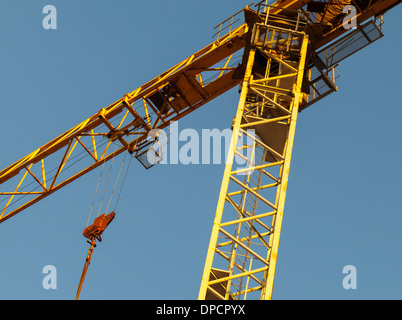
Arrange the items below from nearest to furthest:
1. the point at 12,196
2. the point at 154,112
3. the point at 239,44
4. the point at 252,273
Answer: the point at 252,273 → the point at 239,44 → the point at 154,112 → the point at 12,196

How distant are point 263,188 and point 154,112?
7.26 m

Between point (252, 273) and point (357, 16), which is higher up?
point (357, 16)

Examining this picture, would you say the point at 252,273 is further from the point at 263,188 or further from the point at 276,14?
the point at 276,14

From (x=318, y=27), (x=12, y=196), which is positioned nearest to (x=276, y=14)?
(x=318, y=27)

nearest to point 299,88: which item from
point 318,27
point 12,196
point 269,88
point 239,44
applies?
point 269,88

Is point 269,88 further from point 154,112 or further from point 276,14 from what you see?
point 154,112

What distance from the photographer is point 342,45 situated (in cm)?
2366

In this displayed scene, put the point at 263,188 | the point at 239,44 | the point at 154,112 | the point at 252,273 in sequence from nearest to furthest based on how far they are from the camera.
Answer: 1. the point at 252,273
2. the point at 263,188
3. the point at 239,44
4. the point at 154,112

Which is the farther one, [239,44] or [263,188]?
[239,44]

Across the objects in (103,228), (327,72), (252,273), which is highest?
(327,72)

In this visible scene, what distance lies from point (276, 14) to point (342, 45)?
2197 mm

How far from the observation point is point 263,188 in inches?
826

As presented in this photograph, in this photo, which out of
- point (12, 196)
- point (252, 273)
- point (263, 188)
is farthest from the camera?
point (12, 196)

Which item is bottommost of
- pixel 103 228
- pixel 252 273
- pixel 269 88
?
pixel 252 273
